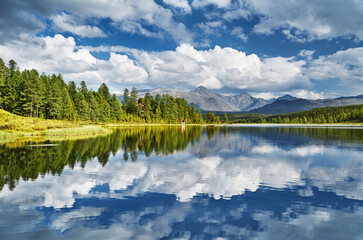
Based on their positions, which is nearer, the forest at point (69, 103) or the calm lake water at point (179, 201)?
the calm lake water at point (179, 201)

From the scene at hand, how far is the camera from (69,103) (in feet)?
332

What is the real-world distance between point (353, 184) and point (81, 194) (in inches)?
824

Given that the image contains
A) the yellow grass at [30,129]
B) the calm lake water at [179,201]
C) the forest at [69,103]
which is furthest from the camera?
the forest at [69,103]

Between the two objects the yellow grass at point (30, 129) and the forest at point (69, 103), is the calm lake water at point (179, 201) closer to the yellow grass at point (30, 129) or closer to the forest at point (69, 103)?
the yellow grass at point (30, 129)

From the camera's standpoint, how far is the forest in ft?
290

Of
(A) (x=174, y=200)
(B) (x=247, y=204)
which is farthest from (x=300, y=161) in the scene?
(A) (x=174, y=200)

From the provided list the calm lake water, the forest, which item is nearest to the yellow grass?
the forest

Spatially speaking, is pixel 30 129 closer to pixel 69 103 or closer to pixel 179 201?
pixel 69 103

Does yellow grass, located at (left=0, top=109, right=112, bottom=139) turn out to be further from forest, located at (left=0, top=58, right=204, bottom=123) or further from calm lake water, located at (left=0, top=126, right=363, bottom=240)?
calm lake water, located at (left=0, top=126, right=363, bottom=240)

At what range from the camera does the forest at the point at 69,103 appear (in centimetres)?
8831

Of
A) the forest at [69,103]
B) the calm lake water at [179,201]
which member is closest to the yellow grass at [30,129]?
the forest at [69,103]

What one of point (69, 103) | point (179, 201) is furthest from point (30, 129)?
point (179, 201)

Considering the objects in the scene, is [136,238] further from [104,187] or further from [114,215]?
[104,187]

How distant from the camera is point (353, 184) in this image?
57.9 ft
